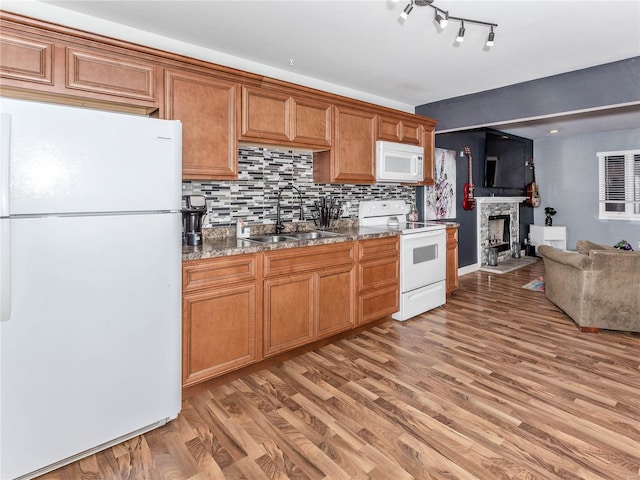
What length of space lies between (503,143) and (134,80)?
6.35 m

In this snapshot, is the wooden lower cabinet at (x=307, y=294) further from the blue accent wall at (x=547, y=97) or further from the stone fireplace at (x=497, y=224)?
the stone fireplace at (x=497, y=224)

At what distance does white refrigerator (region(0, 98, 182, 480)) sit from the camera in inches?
62.9

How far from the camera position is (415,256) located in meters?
3.90

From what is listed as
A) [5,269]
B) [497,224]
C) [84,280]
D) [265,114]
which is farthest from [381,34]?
[497,224]

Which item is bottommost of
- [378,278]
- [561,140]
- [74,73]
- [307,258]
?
[378,278]

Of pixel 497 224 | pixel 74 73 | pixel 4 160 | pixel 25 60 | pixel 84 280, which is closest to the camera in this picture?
pixel 4 160

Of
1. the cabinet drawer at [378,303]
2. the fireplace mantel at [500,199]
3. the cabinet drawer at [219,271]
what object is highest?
the fireplace mantel at [500,199]

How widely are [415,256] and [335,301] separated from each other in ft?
3.88

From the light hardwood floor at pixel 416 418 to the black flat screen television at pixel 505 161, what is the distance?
383 cm

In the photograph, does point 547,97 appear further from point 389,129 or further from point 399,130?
point 389,129

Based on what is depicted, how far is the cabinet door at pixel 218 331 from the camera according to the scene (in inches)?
90.0

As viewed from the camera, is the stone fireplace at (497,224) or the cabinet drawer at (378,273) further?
the stone fireplace at (497,224)

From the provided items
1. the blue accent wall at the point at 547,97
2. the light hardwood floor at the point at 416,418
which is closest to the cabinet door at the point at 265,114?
the light hardwood floor at the point at 416,418

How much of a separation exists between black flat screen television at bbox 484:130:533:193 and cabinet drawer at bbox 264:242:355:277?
438 centimetres
